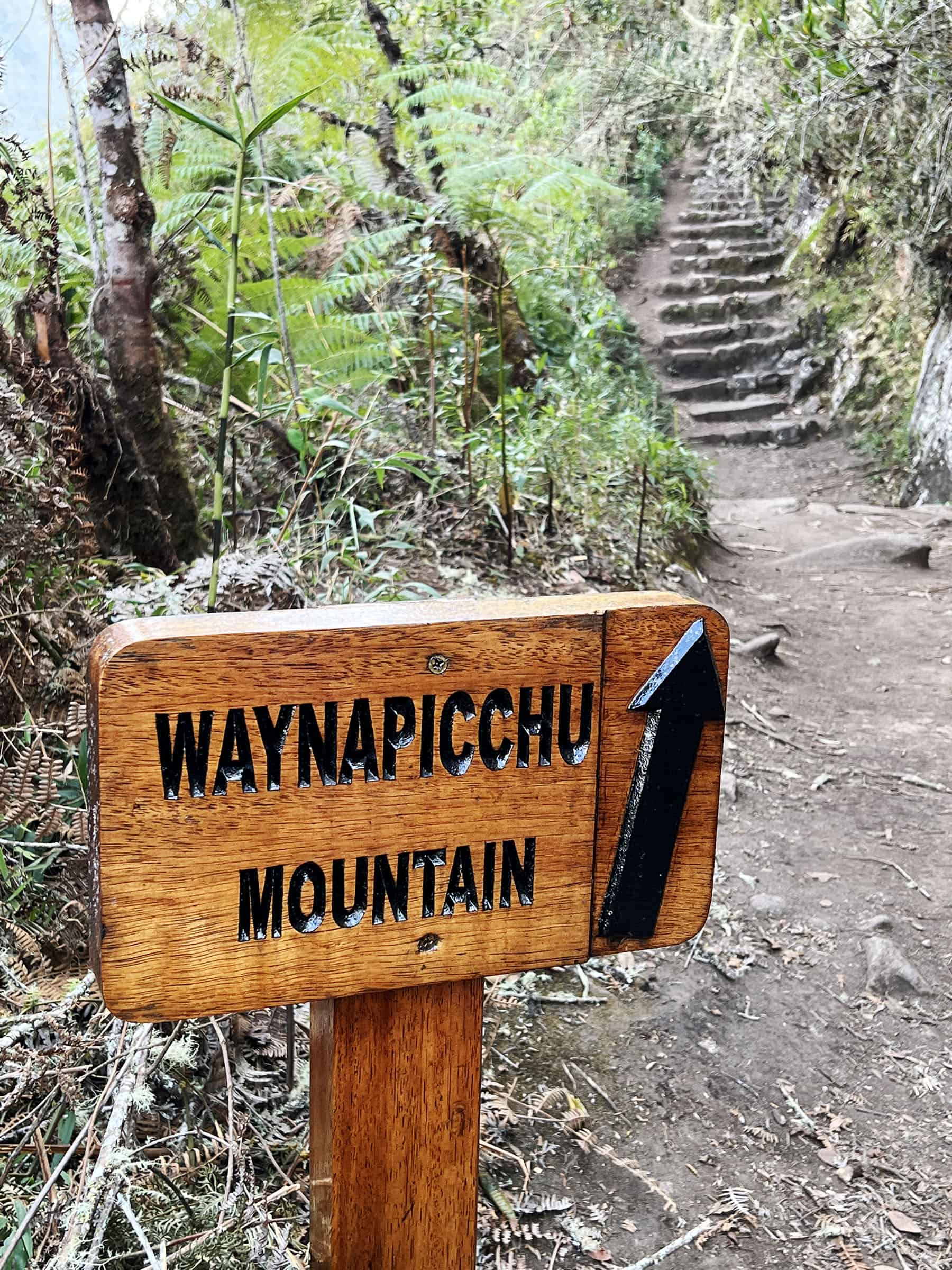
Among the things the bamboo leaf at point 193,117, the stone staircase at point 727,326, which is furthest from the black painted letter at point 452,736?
the stone staircase at point 727,326

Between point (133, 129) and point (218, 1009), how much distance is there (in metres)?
2.36

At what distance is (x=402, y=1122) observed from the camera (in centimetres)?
108

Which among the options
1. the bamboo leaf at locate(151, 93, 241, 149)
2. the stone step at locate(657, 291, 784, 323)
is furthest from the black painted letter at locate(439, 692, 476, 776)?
the stone step at locate(657, 291, 784, 323)

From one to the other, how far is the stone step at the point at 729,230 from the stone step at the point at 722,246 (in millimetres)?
79

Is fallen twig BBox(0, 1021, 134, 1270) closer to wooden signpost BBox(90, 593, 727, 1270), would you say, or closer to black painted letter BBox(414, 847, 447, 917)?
wooden signpost BBox(90, 593, 727, 1270)

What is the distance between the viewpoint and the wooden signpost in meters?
0.89

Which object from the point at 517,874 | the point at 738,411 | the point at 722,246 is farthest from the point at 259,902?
the point at 722,246

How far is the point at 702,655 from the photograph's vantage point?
1049 mm

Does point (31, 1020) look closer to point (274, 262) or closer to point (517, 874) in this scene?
point (517, 874)

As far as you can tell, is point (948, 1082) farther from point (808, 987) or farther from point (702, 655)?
point (702, 655)

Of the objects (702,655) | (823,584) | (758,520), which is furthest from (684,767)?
(758,520)

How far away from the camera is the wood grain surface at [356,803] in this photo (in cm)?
88

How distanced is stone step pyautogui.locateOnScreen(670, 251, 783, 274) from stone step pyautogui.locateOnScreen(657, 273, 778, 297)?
0.55 ft

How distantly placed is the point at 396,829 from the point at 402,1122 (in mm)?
347
